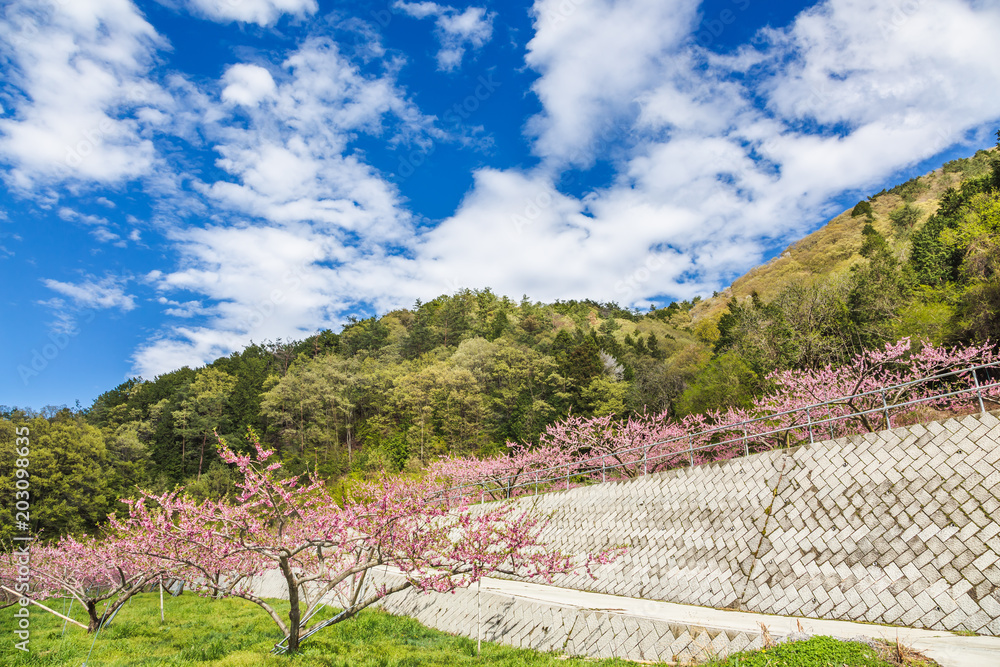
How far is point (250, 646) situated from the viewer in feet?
28.7

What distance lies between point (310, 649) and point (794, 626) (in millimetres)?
7285

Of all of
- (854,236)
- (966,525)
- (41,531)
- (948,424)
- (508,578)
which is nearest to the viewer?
(966,525)

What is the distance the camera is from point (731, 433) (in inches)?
831

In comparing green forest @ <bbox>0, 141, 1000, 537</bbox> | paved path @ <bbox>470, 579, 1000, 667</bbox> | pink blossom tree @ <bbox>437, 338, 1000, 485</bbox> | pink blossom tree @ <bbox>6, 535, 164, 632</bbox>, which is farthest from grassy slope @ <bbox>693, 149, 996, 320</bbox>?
pink blossom tree @ <bbox>6, 535, 164, 632</bbox>

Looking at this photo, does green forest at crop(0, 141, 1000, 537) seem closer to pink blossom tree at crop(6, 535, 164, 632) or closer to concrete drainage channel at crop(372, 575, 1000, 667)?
pink blossom tree at crop(6, 535, 164, 632)

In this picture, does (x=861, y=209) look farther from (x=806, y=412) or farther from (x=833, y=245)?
(x=806, y=412)

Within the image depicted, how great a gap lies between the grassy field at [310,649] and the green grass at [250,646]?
0.02m

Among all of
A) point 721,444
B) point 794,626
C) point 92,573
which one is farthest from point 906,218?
point 92,573

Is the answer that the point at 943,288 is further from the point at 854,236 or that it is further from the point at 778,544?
the point at 854,236

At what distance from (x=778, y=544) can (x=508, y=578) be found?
8.57m

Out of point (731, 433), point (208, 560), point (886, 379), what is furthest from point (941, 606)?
point (731, 433)

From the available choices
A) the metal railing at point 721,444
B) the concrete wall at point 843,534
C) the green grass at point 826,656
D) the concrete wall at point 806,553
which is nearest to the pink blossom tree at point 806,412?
the metal railing at point 721,444

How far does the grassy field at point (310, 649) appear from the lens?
17.1 ft

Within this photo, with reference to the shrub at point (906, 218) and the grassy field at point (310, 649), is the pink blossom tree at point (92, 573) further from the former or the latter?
the shrub at point (906, 218)
